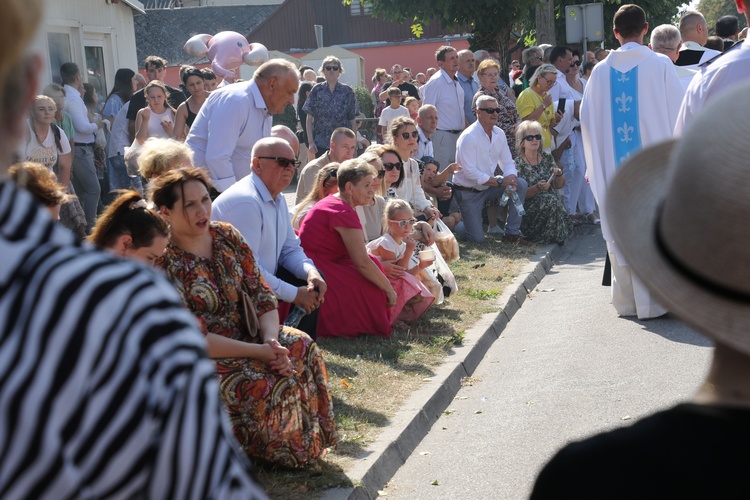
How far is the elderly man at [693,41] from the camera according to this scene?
12.8m

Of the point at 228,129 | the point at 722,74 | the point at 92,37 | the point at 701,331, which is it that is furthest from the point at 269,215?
the point at 92,37

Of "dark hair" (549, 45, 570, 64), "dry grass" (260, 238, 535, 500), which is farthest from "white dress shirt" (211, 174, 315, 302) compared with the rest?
"dark hair" (549, 45, 570, 64)

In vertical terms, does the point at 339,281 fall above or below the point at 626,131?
below

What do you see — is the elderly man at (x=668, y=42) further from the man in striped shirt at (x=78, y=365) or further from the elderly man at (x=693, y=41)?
the man in striped shirt at (x=78, y=365)

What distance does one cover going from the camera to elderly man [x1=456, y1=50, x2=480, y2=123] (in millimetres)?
15523

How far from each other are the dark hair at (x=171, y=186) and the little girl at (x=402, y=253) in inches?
127

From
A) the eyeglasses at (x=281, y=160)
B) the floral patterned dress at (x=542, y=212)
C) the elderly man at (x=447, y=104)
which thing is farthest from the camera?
→ the elderly man at (x=447, y=104)

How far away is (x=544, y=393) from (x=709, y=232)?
559 cm

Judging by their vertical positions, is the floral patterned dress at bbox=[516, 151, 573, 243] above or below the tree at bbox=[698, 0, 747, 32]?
below

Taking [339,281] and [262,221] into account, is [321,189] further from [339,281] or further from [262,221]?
[262,221]

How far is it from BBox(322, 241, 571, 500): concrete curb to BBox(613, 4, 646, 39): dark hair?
2.51 m

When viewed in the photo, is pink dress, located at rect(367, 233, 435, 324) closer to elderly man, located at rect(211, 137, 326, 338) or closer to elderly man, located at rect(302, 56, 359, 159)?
elderly man, located at rect(211, 137, 326, 338)

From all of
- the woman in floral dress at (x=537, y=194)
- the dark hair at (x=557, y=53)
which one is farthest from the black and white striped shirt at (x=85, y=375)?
the dark hair at (x=557, y=53)

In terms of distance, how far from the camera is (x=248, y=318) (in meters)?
5.52
